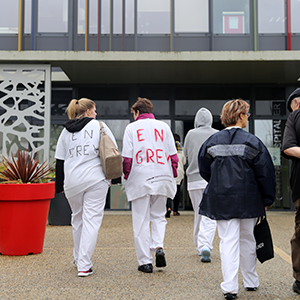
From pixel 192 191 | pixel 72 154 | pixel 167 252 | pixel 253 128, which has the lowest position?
pixel 167 252

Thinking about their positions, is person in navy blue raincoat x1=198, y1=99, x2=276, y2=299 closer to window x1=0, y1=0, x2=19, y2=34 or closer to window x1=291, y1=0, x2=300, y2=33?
window x1=291, y1=0, x2=300, y2=33

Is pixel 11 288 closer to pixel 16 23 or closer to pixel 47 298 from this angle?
pixel 47 298

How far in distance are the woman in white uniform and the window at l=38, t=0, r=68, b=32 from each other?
6.70 metres

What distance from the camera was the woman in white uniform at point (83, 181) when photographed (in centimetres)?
412

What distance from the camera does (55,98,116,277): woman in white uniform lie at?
4.12m

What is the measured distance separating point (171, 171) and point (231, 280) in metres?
1.55

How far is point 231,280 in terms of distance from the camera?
3.25m

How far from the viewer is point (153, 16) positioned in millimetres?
10234

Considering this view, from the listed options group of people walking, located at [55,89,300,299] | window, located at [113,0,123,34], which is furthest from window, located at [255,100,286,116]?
group of people walking, located at [55,89,300,299]

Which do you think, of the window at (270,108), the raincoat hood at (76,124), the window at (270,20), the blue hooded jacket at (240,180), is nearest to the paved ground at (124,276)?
the blue hooded jacket at (240,180)

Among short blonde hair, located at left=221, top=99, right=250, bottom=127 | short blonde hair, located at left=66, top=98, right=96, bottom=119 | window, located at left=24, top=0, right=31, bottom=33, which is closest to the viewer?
short blonde hair, located at left=221, top=99, right=250, bottom=127

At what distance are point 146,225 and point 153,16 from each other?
7366mm

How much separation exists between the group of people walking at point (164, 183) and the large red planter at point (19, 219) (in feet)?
3.02

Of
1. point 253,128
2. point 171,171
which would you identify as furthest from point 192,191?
point 253,128
